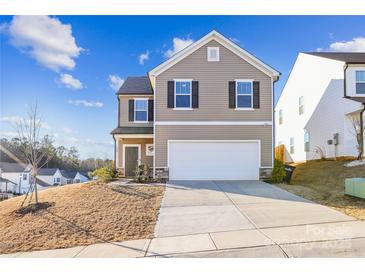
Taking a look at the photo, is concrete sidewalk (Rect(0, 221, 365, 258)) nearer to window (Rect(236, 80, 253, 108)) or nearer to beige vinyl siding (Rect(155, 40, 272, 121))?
beige vinyl siding (Rect(155, 40, 272, 121))

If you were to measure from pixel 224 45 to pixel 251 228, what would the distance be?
32.2 ft

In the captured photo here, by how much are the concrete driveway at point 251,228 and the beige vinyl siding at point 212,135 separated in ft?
11.4

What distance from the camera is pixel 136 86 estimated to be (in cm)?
1659

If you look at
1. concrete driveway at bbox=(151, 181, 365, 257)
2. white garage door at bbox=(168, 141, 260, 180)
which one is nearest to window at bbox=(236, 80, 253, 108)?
white garage door at bbox=(168, 141, 260, 180)

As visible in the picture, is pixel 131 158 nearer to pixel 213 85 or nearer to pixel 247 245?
pixel 213 85

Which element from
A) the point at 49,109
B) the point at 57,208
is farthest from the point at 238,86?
the point at 57,208

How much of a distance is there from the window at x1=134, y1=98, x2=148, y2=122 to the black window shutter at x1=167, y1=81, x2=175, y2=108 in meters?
2.54

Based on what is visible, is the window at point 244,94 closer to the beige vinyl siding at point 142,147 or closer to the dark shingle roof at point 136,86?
the dark shingle roof at point 136,86

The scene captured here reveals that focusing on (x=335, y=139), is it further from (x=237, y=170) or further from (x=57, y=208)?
(x=57, y=208)

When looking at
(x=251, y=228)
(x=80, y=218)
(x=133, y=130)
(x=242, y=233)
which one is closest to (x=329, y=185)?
(x=251, y=228)

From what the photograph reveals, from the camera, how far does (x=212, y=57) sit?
13.7 meters

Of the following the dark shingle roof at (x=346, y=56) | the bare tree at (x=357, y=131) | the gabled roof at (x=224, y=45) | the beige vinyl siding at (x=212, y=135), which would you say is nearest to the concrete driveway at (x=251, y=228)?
the beige vinyl siding at (x=212, y=135)

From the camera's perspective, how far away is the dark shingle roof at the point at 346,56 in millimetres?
16328
